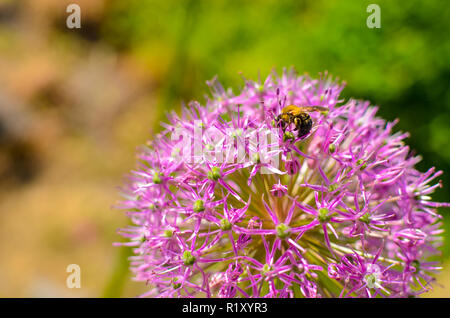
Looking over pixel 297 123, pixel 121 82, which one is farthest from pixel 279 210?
pixel 121 82

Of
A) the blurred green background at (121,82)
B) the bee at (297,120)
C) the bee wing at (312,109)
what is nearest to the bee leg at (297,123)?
the bee at (297,120)

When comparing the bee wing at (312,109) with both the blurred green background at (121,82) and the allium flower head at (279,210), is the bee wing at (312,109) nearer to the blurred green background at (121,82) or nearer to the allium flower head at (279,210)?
the allium flower head at (279,210)

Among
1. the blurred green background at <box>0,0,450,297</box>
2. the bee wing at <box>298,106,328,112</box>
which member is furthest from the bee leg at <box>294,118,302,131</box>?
the blurred green background at <box>0,0,450,297</box>

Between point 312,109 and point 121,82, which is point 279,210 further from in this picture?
point 121,82

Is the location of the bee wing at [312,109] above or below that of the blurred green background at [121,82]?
below

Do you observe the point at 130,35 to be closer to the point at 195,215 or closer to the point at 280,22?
the point at 280,22

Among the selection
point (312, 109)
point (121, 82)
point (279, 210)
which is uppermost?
point (121, 82)

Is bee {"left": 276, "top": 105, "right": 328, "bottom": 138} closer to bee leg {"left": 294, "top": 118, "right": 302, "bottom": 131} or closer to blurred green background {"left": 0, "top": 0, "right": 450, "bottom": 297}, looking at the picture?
bee leg {"left": 294, "top": 118, "right": 302, "bottom": 131}
